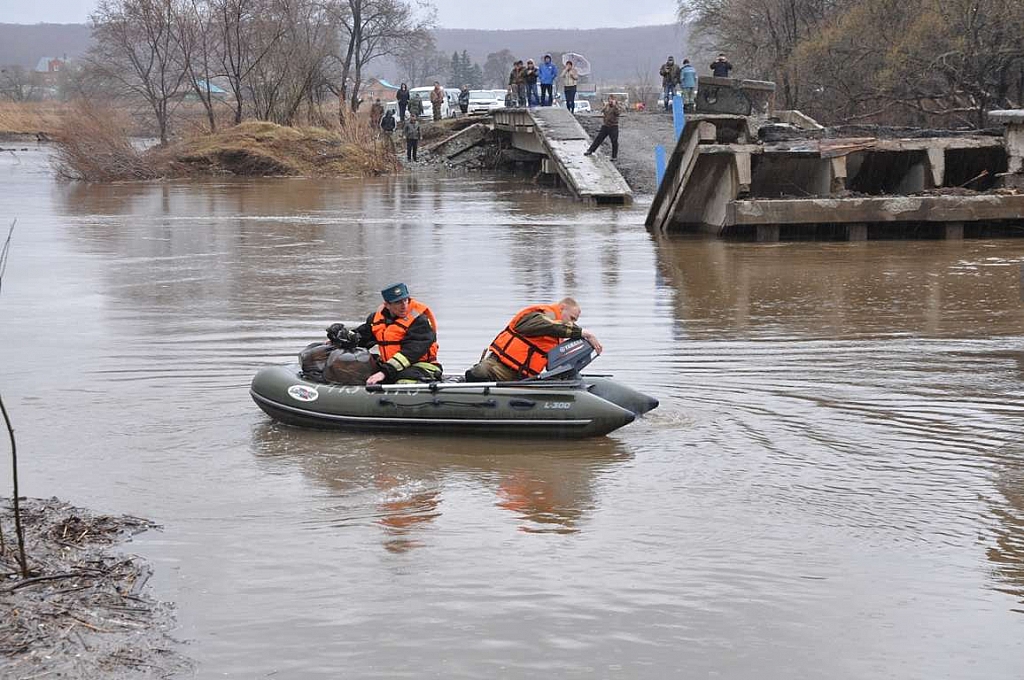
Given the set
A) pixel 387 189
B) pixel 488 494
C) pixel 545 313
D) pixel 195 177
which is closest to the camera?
pixel 488 494

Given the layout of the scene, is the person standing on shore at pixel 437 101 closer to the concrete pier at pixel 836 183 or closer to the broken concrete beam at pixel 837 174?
the concrete pier at pixel 836 183

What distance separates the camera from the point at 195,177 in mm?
39875

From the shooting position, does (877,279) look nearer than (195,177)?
Yes

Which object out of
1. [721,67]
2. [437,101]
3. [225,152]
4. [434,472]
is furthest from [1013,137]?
[437,101]

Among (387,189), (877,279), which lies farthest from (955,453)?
(387,189)

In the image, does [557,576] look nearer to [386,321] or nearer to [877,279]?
[386,321]

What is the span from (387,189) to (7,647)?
29313 mm

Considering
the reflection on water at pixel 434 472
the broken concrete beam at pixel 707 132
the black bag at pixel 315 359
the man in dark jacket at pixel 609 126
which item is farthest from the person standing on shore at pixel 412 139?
the reflection on water at pixel 434 472

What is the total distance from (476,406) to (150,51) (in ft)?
133

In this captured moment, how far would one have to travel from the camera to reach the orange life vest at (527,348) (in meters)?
9.84

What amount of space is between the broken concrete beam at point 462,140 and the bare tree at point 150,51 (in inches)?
361

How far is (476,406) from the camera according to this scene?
961cm

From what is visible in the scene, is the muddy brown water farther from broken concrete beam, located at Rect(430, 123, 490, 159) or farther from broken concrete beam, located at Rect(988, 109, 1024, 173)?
broken concrete beam, located at Rect(430, 123, 490, 159)

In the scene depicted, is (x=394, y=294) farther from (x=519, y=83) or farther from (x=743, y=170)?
(x=519, y=83)
